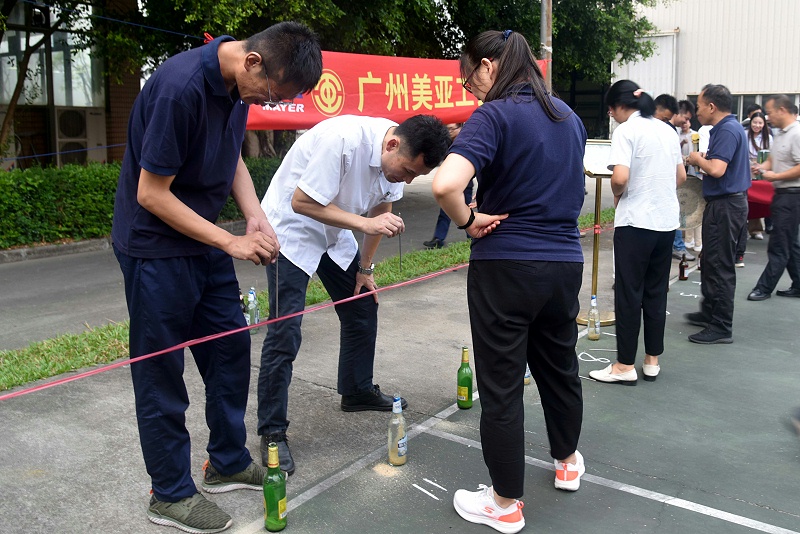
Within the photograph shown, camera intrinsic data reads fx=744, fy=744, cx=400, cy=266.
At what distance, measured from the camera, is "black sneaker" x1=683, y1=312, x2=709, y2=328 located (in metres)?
6.39

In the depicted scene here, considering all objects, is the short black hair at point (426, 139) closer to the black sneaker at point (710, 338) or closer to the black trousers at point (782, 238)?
the black sneaker at point (710, 338)

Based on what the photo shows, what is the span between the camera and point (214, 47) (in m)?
2.82

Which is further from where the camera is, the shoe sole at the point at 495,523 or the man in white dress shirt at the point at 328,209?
the man in white dress shirt at the point at 328,209

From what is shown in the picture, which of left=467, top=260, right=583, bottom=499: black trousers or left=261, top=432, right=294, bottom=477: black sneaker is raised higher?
left=467, top=260, right=583, bottom=499: black trousers

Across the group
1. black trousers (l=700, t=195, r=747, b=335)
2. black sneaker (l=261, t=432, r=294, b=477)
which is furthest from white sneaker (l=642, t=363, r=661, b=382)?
black sneaker (l=261, t=432, r=294, b=477)

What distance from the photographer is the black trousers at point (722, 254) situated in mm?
5863

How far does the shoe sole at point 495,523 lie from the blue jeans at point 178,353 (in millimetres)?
1071

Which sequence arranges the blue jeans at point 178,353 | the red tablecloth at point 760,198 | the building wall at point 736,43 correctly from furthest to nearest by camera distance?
1. the building wall at point 736,43
2. the red tablecloth at point 760,198
3. the blue jeans at point 178,353

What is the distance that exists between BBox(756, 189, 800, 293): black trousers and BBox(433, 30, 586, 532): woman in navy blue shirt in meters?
4.72

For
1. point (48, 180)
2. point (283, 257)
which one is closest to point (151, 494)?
point (283, 257)

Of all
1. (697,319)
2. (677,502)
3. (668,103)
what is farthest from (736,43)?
(677,502)

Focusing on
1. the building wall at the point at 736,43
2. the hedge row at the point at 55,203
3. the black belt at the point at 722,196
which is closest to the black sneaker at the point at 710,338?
the black belt at the point at 722,196

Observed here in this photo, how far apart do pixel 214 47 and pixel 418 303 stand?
4596mm

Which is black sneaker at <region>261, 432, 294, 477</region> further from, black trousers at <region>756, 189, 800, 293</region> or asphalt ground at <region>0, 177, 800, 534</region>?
black trousers at <region>756, 189, 800, 293</region>
